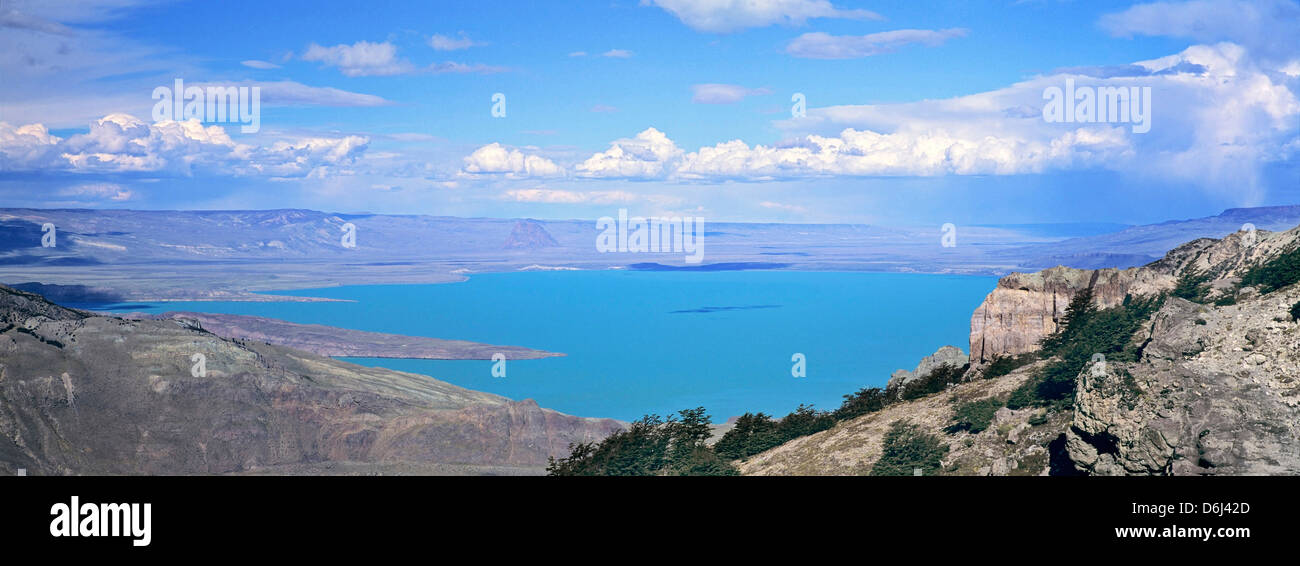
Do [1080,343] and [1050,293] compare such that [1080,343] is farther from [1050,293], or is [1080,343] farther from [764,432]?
[764,432]

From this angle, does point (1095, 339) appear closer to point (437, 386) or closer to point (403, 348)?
point (437, 386)

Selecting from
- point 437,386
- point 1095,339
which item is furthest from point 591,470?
point 437,386

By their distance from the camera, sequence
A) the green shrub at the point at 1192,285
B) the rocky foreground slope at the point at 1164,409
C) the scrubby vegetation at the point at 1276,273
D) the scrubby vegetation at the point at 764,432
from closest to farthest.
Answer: the rocky foreground slope at the point at 1164,409 → the scrubby vegetation at the point at 1276,273 → the green shrub at the point at 1192,285 → the scrubby vegetation at the point at 764,432


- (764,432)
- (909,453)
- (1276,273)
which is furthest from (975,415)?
(1276,273)

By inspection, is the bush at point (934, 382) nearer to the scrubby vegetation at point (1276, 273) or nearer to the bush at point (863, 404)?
the bush at point (863, 404)

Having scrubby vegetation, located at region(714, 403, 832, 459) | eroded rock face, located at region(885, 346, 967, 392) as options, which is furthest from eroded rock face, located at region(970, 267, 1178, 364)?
scrubby vegetation, located at region(714, 403, 832, 459)

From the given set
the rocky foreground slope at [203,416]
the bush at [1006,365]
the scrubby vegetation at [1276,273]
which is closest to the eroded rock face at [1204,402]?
the scrubby vegetation at [1276,273]
